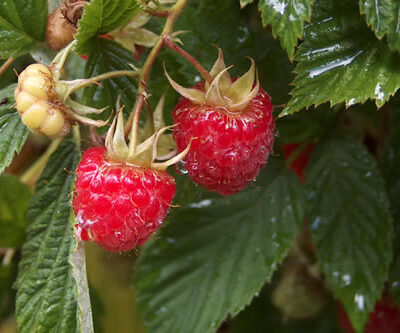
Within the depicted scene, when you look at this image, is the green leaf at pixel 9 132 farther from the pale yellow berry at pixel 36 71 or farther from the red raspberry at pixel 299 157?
the red raspberry at pixel 299 157

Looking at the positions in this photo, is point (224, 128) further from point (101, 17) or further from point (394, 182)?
point (394, 182)

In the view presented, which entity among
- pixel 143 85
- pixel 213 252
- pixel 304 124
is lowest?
pixel 213 252

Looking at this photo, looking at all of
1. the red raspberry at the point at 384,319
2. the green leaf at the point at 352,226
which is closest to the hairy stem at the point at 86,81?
the green leaf at the point at 352,226

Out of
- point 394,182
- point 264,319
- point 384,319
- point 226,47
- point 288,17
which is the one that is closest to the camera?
point 288,17

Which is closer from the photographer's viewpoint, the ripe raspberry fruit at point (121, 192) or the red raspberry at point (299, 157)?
the ripe raspberry fruit at point (121, 192)

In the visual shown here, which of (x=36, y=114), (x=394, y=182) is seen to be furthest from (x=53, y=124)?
(x=394, y=182)

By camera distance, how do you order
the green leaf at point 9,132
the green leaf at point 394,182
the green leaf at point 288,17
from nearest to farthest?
the green leaf at point 288,17, the green leaf at point 9,132, the green leaf at point 394,182

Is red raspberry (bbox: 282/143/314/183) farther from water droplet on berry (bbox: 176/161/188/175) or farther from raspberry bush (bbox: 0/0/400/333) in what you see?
water droplet on berry (bbox: 176/161/188/175)

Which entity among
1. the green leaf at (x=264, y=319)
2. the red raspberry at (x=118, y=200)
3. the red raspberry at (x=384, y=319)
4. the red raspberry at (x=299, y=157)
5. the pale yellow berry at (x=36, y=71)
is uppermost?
the pale yellow berry at (x=36, y=71)
